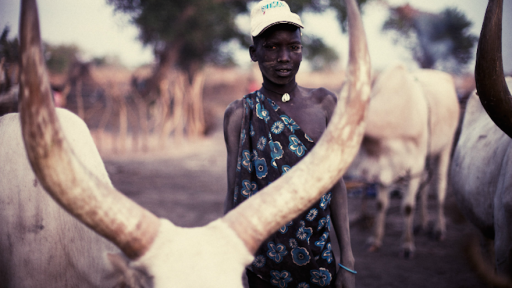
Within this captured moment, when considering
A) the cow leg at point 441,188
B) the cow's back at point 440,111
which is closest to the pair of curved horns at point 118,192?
the cow's back at point 440,111

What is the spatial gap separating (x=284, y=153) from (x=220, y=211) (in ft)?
15.1

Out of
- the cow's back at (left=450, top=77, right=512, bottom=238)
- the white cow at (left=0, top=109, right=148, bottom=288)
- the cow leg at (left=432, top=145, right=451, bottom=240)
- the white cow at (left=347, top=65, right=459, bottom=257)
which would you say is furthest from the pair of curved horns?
the cow leg at (left=432, top=145, right=451, bottom=240)

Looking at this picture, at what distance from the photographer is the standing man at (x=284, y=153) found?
1.62 metres

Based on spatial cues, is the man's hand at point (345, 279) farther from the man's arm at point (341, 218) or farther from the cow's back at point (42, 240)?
the cow's back at point (42, 240)

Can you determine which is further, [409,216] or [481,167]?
[409,216]

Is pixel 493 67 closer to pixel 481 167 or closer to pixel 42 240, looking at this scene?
pixel 481 167

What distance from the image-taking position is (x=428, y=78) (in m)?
5.50

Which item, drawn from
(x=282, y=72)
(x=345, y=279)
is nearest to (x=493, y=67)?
(x=282, y=72)

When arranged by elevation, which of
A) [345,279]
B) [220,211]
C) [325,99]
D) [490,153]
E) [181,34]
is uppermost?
[181,34]

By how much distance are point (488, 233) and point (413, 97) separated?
7.15 ft

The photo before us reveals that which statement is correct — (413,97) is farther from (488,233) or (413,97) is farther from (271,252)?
(271,252)

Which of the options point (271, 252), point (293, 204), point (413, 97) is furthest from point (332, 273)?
point (413, 97)

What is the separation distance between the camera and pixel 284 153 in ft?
5.34

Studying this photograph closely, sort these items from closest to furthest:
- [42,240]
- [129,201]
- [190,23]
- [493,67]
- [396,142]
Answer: [129,201]
[42,240]
[493,67]
[396,142]
[190,23]
